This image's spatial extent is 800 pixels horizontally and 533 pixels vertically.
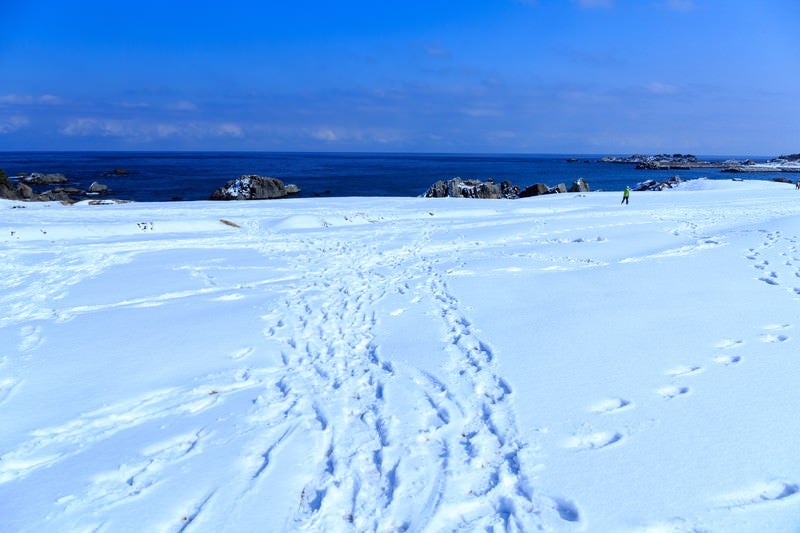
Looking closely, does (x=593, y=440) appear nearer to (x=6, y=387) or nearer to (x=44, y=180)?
(x=6, y=387)

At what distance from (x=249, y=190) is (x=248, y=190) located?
89 millimetres

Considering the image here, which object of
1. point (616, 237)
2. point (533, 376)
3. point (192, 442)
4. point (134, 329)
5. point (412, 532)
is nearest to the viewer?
point (412, 532)

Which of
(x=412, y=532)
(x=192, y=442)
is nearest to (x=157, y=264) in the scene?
(x=192, y=442)

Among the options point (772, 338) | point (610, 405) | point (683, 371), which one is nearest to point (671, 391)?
point (683, 371)

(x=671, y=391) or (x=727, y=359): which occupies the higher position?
(x=727, y=359)

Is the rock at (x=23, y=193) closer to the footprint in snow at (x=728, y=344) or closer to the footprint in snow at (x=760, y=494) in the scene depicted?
the footprint in snow at (x=728, y=344)

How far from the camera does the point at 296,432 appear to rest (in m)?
4.48

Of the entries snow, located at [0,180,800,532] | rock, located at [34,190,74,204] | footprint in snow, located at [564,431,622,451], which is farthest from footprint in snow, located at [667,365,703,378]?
rock, located at [34,190,74,204]

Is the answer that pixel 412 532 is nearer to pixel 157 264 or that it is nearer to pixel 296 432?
pixel 296 432

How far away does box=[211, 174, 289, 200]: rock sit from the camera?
4000 centimetres

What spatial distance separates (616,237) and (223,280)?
11.2 m

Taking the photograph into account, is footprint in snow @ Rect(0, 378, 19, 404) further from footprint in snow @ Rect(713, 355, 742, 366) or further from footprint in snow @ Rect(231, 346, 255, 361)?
footprint in snow @ Rect(713, 355, 742, 366)

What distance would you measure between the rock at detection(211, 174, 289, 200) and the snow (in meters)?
29.4

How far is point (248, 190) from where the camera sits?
40469 millimetres
